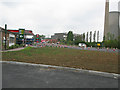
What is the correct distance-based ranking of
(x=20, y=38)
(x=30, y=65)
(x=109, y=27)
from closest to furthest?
1. (x=30, y=65)
2. (x=20, y=38)
3. (x=109, y=27)

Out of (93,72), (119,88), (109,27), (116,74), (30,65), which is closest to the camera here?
(119,88)

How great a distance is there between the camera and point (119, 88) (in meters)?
3.58

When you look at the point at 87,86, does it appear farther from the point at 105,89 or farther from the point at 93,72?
the point at 93,72

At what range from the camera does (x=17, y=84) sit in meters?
3.62

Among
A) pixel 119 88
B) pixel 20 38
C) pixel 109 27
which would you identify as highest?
pixel 109 27

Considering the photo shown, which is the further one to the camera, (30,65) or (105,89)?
(30,65)

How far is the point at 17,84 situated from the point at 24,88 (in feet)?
1.45

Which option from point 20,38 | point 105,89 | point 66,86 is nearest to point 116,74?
point 105,89

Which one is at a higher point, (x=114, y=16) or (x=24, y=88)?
(x=114, y=16)

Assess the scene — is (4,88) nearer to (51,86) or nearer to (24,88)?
(24,88)

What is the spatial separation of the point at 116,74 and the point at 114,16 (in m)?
87.1

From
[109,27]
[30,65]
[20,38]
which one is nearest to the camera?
[30,65]

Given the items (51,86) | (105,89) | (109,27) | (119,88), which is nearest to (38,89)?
(51,86)

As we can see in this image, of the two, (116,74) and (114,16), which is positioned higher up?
(114,16)
